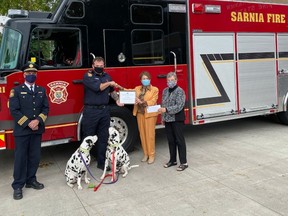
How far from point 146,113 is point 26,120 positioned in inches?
80.4

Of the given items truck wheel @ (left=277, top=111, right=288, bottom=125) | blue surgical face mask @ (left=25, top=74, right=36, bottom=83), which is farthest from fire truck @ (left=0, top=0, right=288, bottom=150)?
blue surgical face mask @ (left=25, top=74, right=36, bottom=83)

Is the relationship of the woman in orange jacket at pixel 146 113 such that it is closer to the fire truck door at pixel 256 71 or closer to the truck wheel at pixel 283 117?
the fire truck door at pixel 256 71

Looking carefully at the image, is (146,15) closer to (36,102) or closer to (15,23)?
(15,23)

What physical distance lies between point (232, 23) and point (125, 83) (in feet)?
8.90

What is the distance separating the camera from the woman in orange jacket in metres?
5.84

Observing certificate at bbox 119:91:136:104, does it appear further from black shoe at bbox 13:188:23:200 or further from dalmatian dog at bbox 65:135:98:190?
black shoe at bbox 13:188:23:200

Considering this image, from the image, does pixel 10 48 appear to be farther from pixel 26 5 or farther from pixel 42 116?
pixel 26 5

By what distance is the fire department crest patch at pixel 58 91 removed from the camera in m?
5.52

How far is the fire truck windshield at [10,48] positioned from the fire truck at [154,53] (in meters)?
0.02

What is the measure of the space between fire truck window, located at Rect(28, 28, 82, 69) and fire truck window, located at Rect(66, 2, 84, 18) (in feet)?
0.79

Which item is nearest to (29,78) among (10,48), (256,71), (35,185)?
(10,48)

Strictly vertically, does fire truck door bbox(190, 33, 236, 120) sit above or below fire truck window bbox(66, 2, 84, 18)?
below

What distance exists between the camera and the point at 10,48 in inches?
221

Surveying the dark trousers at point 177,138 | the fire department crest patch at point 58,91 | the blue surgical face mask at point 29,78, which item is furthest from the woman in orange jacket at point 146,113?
the blue surgical face mask at point 29,78
